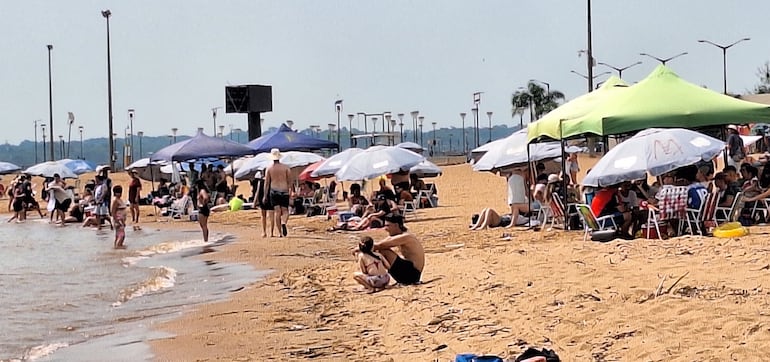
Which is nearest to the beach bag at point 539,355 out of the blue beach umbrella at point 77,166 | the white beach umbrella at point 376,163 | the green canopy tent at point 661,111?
the green canopy tent at point 661,111

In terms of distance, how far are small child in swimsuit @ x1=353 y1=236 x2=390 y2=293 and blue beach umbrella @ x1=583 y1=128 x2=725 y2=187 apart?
12.0 ft

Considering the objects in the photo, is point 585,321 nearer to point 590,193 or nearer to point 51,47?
point 590,193

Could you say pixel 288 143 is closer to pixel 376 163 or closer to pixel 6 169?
pixel 376 163

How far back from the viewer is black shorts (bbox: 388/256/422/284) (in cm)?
1127

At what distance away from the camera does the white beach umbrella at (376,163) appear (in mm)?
22225

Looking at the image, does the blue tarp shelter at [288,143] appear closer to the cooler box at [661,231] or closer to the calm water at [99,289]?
the calm water at [99,289]

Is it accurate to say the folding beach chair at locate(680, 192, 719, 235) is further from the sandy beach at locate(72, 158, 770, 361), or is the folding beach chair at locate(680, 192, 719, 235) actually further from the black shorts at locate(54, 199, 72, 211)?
the black shorts at locate(54, 199, 72, 211)

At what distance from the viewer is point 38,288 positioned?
15.4 metres

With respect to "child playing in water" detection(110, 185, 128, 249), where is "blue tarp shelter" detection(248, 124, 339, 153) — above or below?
above

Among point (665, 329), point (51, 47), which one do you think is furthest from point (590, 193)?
point (51, 47)

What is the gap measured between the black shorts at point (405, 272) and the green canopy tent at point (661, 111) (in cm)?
488

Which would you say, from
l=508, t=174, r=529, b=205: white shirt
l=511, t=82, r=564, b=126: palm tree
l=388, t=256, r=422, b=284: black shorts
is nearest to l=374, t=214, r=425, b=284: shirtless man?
l=388, t=256, r=422, b=284: black shorts

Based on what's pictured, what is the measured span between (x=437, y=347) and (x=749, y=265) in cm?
327

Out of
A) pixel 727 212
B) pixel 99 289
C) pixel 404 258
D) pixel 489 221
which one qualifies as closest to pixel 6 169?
pixel 489 221
